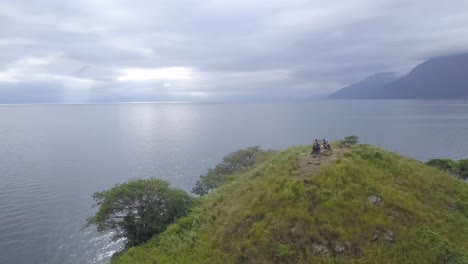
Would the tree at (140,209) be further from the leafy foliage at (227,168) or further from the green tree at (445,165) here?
the green tree at (445,165)

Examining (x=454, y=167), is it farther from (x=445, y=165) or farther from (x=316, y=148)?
(x=316, y=148)

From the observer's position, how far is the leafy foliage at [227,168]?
60.3m

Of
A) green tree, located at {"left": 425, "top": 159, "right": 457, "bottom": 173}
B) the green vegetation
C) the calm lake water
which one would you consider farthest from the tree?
the green vegetation

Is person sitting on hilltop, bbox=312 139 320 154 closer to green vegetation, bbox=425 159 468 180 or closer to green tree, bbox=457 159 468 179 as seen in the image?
green vegetation, bbox=425 159 468 180

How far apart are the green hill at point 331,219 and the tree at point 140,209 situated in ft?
8.31

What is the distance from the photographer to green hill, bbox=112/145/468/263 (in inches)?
991

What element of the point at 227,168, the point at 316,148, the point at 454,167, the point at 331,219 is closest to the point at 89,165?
the point at 227,168

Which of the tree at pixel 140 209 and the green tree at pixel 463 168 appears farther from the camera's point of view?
the green tree at pixel 463 168

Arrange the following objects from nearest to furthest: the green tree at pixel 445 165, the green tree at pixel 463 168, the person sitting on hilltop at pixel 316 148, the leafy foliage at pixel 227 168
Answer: the person sitting on hilltop at pixel 316 148
the green tree at pixel 463 168
the green tree at pixel 445 165
the leafy foliage at pixel 227 168

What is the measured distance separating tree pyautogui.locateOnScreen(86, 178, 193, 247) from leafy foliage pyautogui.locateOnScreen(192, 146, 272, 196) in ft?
67.4

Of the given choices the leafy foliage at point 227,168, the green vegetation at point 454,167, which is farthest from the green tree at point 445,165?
the leafy foliage at point 227,168

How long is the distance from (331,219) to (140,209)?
21.2 meters

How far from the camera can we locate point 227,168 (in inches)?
2571

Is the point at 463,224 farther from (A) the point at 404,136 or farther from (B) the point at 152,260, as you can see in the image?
(A) the point at 404,136
